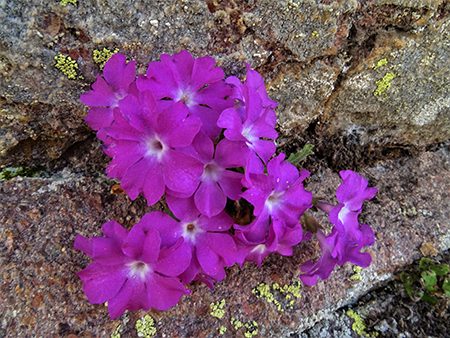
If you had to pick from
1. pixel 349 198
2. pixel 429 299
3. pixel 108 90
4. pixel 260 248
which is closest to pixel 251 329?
pixel 260 248

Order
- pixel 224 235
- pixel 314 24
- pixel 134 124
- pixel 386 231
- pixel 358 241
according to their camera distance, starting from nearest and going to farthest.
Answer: pixel 134 124
pixel 224 235
pixel 358 241
pixel 314 24
pixel 386 231

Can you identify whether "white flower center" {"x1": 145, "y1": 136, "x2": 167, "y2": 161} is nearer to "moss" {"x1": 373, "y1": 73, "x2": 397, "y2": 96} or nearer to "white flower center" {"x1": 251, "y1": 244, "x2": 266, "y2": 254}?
"white flower center" {"x1": 251, "y1": 244, "x2": 266, "y2": 254}

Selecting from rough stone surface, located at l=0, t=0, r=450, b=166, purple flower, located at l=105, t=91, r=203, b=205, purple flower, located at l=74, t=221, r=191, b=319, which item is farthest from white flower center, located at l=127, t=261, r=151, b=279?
rough stone surface, located at l=0, t=0, r=450, b=166

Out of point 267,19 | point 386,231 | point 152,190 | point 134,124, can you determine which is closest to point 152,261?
point 152,190

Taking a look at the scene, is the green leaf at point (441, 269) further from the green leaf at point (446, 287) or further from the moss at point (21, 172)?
the moss at point (21, 172)

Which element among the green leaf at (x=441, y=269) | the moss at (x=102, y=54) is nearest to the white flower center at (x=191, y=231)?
the moss at (x=102, y=54)

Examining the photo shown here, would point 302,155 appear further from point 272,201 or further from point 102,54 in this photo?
point 102,54

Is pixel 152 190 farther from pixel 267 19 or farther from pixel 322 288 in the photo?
pixel 322 288
